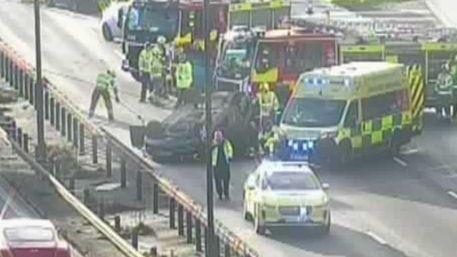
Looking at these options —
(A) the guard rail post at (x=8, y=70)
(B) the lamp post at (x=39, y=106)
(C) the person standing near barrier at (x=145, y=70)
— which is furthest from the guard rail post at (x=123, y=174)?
(A) the guard rail post at (x=8, y=70)

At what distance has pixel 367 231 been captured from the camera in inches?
1377

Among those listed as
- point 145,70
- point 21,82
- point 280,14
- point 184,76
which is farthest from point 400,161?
point 21,82

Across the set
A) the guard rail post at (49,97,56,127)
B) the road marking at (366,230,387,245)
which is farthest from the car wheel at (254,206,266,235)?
the guard rail post at (49,97,56,127)

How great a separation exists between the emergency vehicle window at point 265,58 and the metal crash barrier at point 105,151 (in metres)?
4.20

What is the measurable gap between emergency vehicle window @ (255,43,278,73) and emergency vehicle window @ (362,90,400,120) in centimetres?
407

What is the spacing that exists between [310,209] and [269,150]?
22.7 feet

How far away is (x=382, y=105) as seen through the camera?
139 feet

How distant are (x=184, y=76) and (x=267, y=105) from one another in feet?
14.6

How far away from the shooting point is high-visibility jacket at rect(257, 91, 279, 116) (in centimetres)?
4378

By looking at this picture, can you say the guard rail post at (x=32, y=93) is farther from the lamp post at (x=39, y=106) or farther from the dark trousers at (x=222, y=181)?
the dark trousers at (x=222, y=181)

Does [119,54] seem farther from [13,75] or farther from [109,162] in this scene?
[109,162]

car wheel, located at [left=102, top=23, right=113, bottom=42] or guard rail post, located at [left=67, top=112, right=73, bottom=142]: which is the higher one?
car wheel, located at [left=102, top=23, right=113, bottom=42]

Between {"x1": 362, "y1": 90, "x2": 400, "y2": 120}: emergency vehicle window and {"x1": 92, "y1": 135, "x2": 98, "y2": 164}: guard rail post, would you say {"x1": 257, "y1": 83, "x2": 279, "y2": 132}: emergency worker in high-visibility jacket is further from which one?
{"x1": 92, "y1": 135, "x2": 98, "y2": 164}: guard rail post

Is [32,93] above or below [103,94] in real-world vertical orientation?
below
